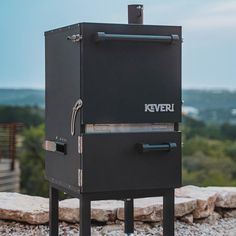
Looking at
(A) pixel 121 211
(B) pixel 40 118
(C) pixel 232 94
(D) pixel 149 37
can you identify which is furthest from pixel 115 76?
(B) pixel 40 118

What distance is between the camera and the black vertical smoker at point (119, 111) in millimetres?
2688

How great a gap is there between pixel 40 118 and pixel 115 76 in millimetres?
11795

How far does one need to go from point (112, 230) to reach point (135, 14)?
1.43 metres

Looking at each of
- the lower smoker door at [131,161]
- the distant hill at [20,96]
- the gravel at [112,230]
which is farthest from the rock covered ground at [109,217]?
the distant hill at [20,96]

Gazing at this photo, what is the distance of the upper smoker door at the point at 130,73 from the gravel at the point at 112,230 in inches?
44.7

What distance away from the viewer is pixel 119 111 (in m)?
2.75

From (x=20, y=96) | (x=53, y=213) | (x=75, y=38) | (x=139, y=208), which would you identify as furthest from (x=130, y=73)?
(x=20, y=96)

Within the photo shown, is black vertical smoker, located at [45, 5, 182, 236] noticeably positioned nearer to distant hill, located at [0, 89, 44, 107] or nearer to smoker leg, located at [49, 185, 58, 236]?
smoker leg, located at [49, 185, 58, 236]

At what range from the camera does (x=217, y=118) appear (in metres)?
12.0

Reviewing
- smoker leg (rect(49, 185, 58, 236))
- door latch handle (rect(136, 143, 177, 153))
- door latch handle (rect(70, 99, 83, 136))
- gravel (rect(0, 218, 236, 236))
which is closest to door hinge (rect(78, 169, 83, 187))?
door latch handle (rect(70, 99, 83, 136))

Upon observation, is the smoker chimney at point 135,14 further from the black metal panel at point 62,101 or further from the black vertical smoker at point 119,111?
the black metal panel at point 62,101

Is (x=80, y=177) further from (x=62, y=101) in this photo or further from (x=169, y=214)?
(x=169, y=214)

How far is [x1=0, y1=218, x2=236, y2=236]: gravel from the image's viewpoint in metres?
3.75

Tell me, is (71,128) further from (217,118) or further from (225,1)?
(217,118)
